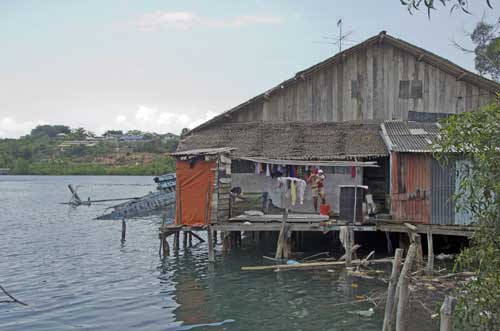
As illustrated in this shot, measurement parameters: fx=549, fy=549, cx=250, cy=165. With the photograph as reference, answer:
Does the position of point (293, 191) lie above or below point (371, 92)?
below

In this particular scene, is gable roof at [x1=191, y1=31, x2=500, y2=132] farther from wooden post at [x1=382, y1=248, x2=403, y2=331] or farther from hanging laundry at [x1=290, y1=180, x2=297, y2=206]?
wooden post at [x1=382, y1=248, x2=403, y2=331]

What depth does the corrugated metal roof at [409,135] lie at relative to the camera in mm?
16281

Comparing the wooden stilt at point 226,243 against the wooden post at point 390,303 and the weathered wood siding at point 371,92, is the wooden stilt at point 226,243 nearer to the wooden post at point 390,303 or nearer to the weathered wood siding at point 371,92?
the weathered wood siding at point 371,92

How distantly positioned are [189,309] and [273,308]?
1.96 metres

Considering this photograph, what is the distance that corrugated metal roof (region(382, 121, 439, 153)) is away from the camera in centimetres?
1628

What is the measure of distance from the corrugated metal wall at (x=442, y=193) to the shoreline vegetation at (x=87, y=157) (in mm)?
71581

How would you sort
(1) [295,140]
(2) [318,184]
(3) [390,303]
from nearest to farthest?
(3) [390,303], (2) [318,184], (1) [295,140]

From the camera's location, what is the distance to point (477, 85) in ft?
62.3

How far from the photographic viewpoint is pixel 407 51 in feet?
63.7

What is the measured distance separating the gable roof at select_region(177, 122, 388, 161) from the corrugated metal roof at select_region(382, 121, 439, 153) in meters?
0.51

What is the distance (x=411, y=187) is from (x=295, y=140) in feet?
14.7

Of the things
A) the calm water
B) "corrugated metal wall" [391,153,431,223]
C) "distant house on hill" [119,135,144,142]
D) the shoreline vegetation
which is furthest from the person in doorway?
"distant house on hill" [119,135,144,142]

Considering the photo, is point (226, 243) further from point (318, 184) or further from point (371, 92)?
point (371, 92)

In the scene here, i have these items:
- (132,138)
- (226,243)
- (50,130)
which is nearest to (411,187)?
(226,243)
